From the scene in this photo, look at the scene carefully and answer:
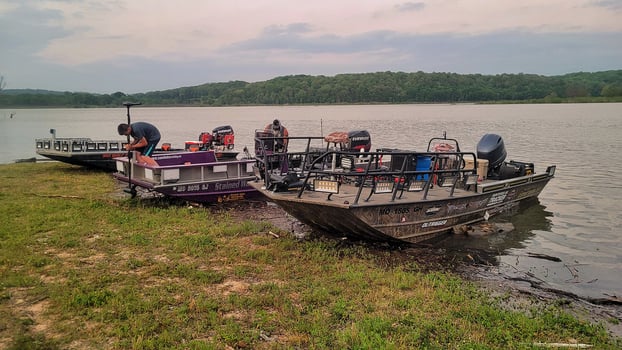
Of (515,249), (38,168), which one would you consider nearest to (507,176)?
(515,249)

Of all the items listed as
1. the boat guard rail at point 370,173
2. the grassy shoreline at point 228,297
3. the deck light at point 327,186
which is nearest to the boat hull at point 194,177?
the boat guard rail at point 370,173

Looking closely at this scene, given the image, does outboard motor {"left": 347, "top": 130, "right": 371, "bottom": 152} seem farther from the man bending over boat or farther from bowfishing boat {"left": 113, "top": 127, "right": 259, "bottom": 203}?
the man bending over boat

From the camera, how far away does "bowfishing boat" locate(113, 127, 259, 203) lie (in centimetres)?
1084

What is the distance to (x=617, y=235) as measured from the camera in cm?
1038

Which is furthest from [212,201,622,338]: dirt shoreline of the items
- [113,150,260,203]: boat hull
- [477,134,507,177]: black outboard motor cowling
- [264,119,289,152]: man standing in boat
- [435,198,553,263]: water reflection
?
[477,134,507,177]: black outboard motor cowling

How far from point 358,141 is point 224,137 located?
743 cm

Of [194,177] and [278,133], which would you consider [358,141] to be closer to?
[278,133]

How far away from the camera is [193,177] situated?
11375mm

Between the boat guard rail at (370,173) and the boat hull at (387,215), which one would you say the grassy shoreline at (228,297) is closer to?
the boat hull at (387,215)

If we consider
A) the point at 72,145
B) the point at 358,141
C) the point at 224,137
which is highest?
the point at 358,141

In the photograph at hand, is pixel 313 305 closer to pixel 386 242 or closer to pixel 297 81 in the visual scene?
pixel 386 242

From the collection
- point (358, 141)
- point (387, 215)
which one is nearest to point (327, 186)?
point (387, 215)

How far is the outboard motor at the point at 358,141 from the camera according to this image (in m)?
10.7

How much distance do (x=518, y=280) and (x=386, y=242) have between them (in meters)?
2.31
